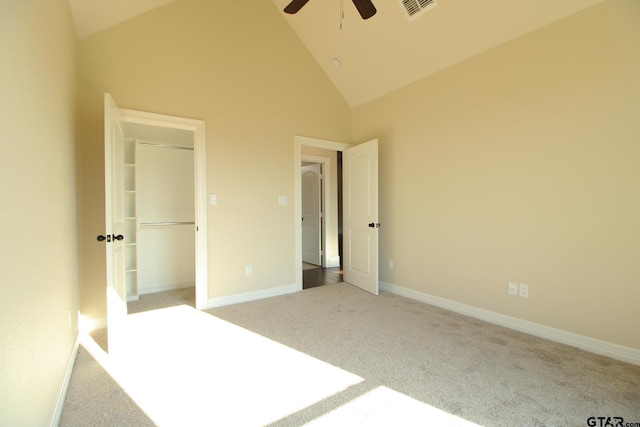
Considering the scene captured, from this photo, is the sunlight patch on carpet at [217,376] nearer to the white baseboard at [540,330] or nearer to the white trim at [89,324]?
the white trim at [89,324]

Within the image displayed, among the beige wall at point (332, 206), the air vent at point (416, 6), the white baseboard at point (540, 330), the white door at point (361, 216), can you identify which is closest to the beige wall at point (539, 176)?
the white baseboard at point (540, 330)

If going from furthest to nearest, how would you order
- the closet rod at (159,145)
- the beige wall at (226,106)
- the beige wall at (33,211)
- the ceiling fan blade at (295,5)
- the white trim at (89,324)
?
the closet rod at (159,145), the beige wall at (226,106), the white trim at (89,324), the ceiling fan blade at (295,5), the beige wall at (33,211)

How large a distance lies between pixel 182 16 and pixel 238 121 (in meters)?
1.21

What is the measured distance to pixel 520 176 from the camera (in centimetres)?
268

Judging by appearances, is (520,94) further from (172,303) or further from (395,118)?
(172,303)

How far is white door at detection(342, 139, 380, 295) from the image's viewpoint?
386 cm

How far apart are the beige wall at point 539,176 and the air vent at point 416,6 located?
2.30 ft

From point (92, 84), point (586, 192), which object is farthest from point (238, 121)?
point (586, 192)

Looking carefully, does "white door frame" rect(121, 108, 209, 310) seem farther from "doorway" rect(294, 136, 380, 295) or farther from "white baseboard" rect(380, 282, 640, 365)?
"white baseboard" rect(380, 282, 640, 365)

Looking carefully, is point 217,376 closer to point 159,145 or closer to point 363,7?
point 363,7

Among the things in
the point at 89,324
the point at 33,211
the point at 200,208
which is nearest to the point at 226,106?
the point at 200,208

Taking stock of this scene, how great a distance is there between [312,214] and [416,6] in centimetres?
393

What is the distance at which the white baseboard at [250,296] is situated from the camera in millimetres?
3361

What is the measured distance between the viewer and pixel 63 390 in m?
1.74
